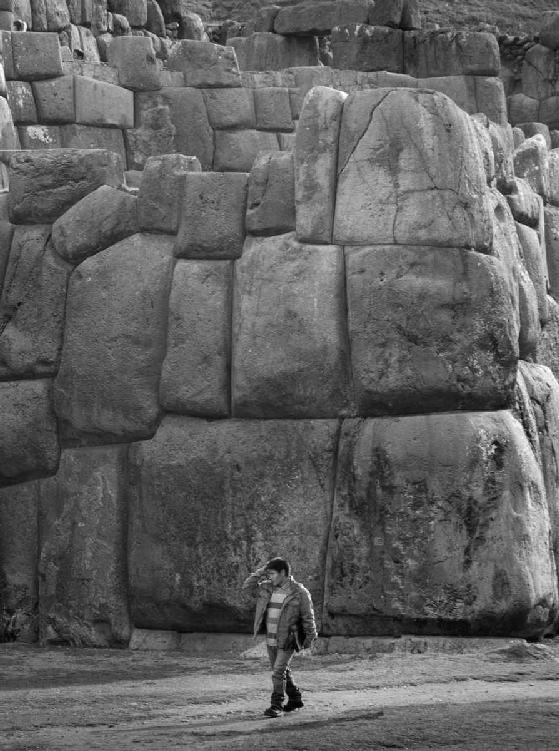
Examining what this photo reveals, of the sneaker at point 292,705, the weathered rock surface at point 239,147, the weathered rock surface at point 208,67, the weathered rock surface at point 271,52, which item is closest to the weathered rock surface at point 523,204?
the sneaker at point 292,705

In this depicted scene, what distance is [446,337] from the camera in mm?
13320

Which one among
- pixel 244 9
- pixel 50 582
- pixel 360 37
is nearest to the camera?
pixel 50 582

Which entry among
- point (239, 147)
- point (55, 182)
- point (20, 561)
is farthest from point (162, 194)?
point (239, 147)

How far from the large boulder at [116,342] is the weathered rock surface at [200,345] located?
170 millimetres

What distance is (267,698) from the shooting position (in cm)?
1163

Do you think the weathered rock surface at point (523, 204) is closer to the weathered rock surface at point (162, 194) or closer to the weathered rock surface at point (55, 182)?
the weathered rock surface at point (162, 194)

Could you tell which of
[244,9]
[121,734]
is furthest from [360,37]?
[121,734]

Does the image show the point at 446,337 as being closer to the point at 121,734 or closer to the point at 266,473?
the point at 266,473

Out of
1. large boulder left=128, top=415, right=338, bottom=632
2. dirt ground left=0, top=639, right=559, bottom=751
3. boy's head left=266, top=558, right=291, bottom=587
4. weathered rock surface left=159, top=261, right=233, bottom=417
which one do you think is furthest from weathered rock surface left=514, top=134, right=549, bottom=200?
boy's head left=266, top=558, right=291, bottom=587

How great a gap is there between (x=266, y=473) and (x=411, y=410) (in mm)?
1243

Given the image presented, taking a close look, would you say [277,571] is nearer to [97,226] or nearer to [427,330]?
[427,330]

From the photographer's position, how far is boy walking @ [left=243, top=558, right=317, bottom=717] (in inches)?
436

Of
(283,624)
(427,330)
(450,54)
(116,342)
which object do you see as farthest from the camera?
(450,54)

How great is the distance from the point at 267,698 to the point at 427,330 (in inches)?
128
